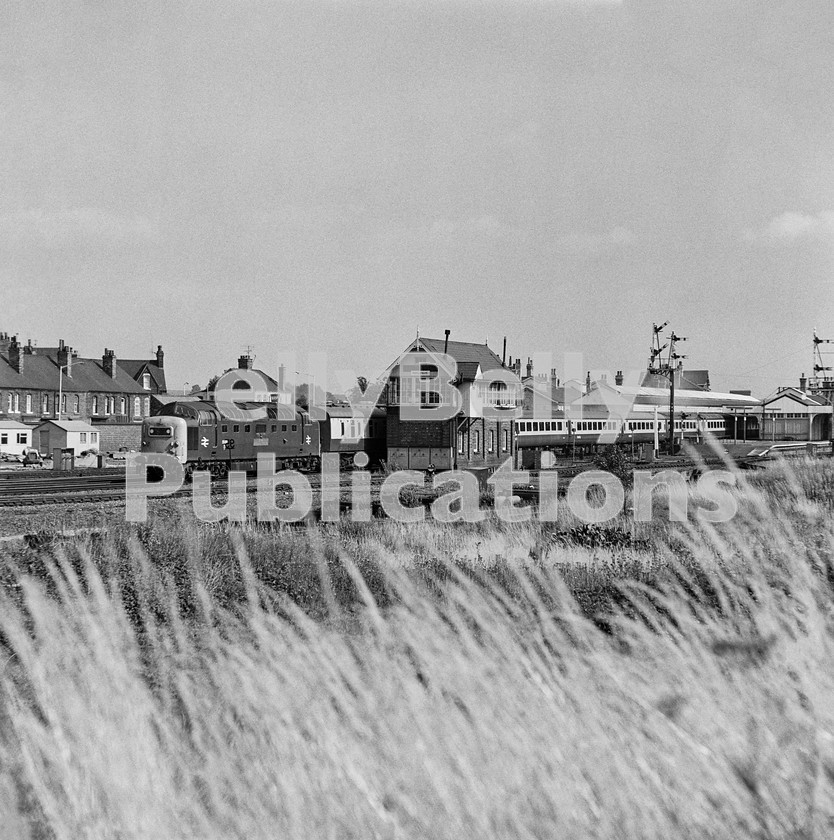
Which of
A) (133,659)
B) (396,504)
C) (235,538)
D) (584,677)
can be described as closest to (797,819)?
(584,677)

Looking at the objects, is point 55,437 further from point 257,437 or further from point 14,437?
point 257,437

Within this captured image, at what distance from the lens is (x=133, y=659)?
697cm

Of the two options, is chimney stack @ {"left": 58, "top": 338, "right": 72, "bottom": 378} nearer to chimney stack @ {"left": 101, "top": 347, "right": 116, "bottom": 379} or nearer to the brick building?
chimney stack @ {"left": 101, "top": 347, "right": 116, "bottom": 379}

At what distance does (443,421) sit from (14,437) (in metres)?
25.8

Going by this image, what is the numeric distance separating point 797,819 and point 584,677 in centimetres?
162

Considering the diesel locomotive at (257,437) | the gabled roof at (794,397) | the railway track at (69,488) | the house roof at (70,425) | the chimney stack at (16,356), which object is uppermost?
the chimney stack at (16,356)

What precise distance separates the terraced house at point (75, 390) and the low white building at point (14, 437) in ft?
5.52

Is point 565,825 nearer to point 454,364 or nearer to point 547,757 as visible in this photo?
point 547,757

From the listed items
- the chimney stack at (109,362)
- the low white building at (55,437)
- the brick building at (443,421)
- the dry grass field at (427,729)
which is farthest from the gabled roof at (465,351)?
the chimney stack at (109,362)

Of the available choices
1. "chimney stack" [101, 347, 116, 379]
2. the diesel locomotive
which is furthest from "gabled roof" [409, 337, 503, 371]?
"chimney stack" [101, 347, 116, 379]

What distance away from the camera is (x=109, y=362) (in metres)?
65.9

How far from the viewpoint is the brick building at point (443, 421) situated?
1523 inches

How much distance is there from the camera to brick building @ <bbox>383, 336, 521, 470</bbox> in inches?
1523

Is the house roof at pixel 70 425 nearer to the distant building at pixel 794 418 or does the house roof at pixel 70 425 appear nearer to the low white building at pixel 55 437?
the low white building at pixel 55 437
